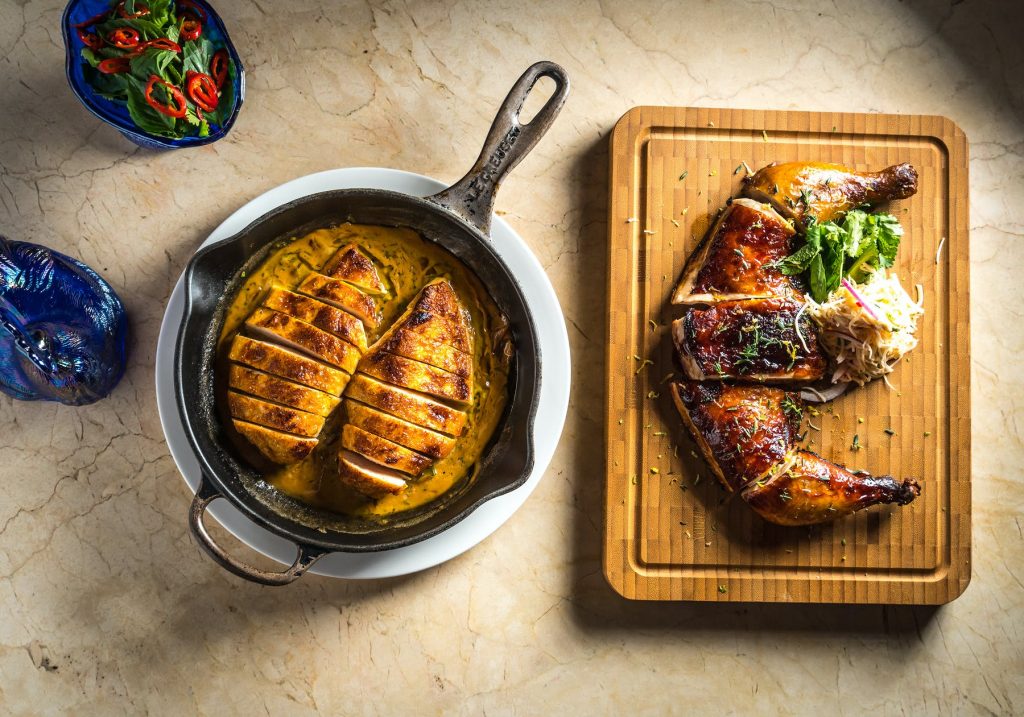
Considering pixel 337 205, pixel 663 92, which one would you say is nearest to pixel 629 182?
pixel 663 92

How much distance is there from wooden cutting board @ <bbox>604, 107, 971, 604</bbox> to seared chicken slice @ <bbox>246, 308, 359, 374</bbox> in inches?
41.6

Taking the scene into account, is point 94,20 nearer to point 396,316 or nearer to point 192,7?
point 192,7

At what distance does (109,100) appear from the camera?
9.27ft

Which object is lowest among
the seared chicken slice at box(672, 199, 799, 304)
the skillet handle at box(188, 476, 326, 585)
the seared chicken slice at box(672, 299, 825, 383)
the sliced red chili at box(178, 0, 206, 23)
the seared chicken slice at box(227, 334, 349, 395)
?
the skillet handle at box(188, 476, 326, 585)

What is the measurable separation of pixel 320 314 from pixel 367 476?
594mm

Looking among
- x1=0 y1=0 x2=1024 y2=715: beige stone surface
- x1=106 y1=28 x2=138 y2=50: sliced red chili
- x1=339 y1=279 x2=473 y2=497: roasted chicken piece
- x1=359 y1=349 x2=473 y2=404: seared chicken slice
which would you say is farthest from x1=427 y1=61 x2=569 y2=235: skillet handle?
x1=106 y1=28 x2=138 y2=50: sliced red chili

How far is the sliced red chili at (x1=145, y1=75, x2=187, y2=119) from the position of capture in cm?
265

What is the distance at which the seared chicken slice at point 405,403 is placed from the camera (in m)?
2.55

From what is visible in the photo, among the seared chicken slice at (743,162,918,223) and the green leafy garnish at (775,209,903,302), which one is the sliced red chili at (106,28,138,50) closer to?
the seared chicken slice at (743,162,918,223)

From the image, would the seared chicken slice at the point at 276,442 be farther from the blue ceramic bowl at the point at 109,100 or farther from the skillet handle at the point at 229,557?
the blue ceramic bowl at the point at 109,100

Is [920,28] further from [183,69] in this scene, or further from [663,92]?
→ [183,69]

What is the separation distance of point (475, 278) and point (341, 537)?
1051 millimetres

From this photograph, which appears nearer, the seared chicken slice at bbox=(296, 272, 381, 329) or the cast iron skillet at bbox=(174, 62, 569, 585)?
the cast iron skillet at bbox=(174, 62, 569, 585)

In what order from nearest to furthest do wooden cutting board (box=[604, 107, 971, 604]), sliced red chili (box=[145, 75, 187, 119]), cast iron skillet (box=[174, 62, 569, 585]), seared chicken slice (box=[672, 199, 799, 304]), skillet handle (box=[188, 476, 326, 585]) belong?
skillet handle (box=[188, 476, 326, 585])
cast iron skillet (box=[174, 62, 569, 585])
sliced red chili (box=[145, 75, 187, 119])
seared chicken slice (box=[672, 199, 799, 304])
wooden cutting board (box=[604, 107, 971, 604])
